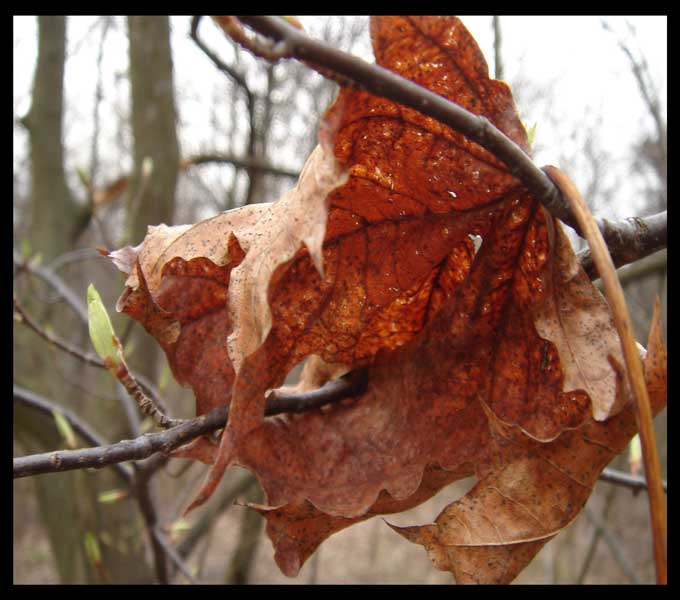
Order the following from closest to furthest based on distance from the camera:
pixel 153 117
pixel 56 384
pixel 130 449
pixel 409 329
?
pixel 130 449 < pixel 409 329 < pixel 153 117 < pixel 56 384

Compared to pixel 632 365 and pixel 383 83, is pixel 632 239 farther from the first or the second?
pixel 383 83

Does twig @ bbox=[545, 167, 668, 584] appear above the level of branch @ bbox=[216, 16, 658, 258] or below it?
below

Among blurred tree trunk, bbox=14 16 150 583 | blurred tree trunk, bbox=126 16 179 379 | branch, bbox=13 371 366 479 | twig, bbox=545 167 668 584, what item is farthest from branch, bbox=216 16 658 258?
blurred tree trunk, bbox=126 16 179 379

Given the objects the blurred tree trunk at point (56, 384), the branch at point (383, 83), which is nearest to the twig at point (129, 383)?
the branch at point (383, 83)

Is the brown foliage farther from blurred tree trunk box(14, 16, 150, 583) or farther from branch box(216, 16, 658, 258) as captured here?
blurred tree trunk box(14, 16, 150, 583)

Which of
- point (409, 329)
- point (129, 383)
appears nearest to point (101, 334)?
point (129, 383)
